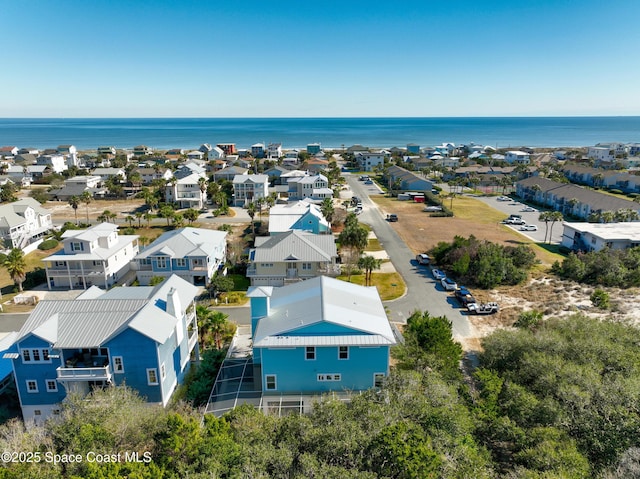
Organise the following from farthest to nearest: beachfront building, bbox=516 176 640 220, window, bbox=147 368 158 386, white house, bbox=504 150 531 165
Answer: white house, bbox=504 150 531 165
beachfront building, bbox=516 176 640 220
window, bbox=147 368 158 386

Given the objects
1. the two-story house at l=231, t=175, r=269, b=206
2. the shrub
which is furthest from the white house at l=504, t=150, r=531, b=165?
the shrub

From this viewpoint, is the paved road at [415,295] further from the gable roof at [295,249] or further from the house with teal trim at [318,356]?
the house with teal trim at [318,356]

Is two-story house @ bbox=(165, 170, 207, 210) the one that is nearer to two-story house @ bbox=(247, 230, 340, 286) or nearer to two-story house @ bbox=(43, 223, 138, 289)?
two-story house @ bbox=(43, 223, 138, 289)

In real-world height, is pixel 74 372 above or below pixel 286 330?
below

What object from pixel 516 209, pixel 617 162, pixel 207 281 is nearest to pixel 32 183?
pixel 207 281

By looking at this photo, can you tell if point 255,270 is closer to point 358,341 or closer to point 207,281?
point 207,281

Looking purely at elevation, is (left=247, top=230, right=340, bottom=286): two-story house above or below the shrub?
above

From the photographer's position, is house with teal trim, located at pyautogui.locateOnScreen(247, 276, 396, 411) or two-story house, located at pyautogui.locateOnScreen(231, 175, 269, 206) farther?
two-story house, located at pyautogui.locateOnScreen(231, 175, 269, 206)

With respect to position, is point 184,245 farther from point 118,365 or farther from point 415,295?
point 415,295
